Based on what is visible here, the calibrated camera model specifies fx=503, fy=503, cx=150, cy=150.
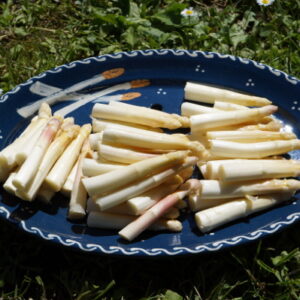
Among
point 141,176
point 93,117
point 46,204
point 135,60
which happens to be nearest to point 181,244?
point 141,176

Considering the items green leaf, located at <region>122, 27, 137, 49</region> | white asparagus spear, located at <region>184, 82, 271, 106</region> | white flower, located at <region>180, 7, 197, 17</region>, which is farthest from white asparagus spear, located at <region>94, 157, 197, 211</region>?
white flower, located at <region>180, 7, 197, 17</region>

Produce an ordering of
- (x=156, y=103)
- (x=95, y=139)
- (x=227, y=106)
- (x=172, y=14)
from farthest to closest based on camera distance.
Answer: (x=172, y=14)
(x=156, y=103)
(x=227, y=106)
(x=95, y=139)

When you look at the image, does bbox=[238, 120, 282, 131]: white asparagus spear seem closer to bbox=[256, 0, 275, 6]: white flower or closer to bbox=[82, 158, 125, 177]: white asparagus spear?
bbox=[82, 158, 125, 177]: white asparagus spear

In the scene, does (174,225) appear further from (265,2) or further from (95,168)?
(265,2)

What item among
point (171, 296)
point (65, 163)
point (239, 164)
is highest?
point (239, 164)

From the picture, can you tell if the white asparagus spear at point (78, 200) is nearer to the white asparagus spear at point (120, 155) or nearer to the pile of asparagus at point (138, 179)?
the pile of asparagus at point (138, 179)

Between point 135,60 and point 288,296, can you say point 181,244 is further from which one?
point 135,60

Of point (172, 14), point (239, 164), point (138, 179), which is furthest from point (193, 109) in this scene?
point (172, 14)
